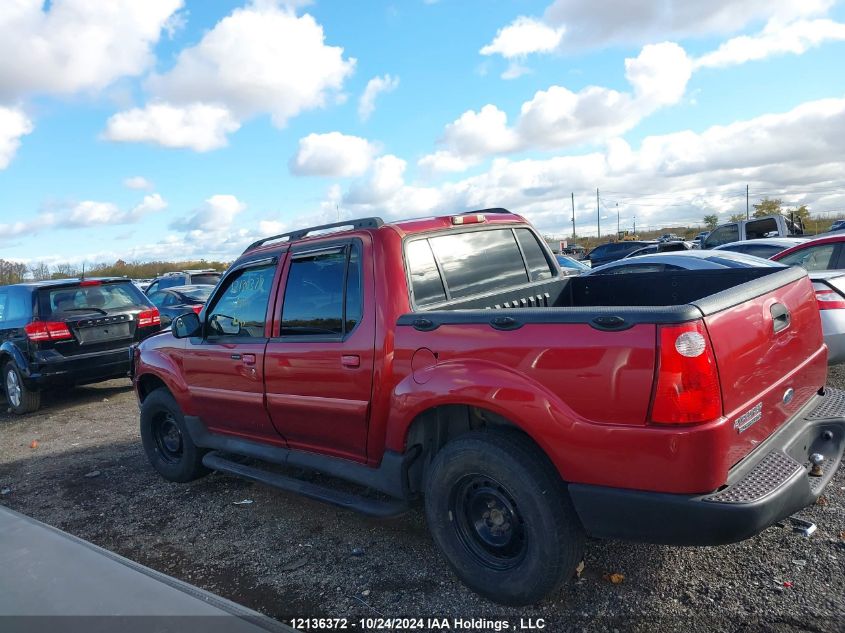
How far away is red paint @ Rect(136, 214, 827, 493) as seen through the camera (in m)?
2.44

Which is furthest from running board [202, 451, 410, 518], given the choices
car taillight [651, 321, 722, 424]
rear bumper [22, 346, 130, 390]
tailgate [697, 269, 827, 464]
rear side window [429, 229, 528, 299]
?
rear bumper [22, 346, 130, 390]

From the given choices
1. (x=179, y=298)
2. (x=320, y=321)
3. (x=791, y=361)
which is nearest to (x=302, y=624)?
(x=320, y=321)

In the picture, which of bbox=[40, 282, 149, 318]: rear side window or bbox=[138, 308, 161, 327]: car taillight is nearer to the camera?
bbox=[40, 282, 149, 318]: rear side window

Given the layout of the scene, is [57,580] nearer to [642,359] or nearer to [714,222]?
[642,359]

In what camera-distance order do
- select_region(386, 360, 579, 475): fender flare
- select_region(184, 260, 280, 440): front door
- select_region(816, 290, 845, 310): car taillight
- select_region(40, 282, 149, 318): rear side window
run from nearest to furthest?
select_region(386, 360, 579, 475): fender flare → select_region(184, 260, 280, 440): front door → select_region(816, 290, 845, 310): car taillight → select_region(40, 282, 149, 318): rear side window

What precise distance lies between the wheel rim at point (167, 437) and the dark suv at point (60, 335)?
3541 millimetres

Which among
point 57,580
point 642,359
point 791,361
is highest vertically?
point 642,359

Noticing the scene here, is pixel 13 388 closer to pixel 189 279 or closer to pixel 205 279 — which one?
pixel 189 279

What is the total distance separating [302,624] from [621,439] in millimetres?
1792

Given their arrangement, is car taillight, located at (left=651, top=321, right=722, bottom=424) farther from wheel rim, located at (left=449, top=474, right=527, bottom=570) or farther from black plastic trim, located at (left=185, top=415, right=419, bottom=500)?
black plastic trim, located at (left=185, top=415, right=419, bottom=500)

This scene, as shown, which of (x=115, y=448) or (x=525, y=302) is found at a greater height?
(x=525, y=302)

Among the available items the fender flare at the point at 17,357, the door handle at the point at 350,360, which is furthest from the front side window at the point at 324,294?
the fender flare at the point at 17,357

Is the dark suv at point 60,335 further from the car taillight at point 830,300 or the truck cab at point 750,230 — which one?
the truck cab at point 750,230

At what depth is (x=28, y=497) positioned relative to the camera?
16.9ft
